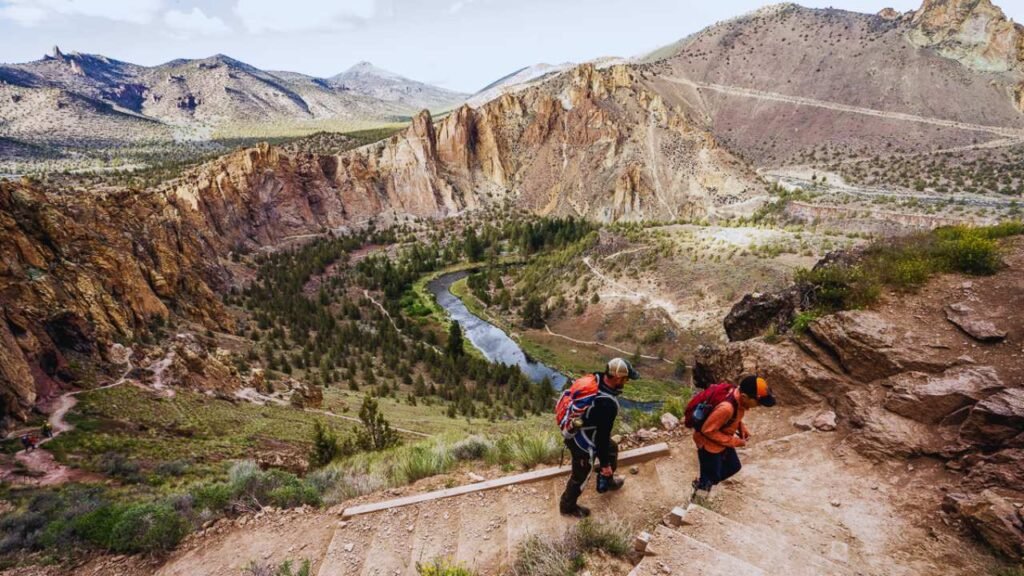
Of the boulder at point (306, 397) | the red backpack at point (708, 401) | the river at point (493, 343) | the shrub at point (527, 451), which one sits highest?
the red backpack at point (708, 401)

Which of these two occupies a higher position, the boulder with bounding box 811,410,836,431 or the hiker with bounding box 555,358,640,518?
the hiker with bounding box 555,358,640,518

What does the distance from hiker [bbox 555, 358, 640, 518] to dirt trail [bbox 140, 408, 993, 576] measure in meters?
0.68

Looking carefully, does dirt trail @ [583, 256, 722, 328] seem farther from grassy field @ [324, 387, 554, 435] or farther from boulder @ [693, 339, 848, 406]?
boulder @ [693, 339, 848, 406]

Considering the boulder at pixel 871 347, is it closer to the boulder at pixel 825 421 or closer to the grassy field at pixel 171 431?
the boulder at pixel 825 421

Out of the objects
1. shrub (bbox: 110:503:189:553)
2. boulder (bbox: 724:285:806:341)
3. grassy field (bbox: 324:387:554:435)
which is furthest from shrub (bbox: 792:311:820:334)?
shrub (bbox: 110:503:189:553)

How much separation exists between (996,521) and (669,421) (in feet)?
13.7

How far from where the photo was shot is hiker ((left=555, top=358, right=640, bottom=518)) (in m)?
5.57

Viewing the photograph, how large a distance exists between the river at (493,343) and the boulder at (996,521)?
86.5ft

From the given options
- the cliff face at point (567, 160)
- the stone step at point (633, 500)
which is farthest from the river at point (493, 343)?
the cliff face at point (567, 160)

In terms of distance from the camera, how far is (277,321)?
40.3 meters

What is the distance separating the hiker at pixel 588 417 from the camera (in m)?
5.57

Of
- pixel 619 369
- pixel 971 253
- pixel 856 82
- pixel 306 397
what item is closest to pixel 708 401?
pixel 619 369

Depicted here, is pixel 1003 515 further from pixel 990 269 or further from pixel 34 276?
pixel 34 276

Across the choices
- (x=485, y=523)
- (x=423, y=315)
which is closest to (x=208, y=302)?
(x=423, y=315)
